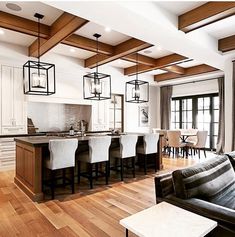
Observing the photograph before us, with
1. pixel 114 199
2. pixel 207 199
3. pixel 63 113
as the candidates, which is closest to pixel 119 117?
pixel 63 113

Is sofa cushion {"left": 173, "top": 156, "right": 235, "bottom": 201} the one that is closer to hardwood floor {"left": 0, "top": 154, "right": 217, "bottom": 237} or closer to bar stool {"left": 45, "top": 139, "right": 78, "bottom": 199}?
hardwood floor {"left": 0, "top": 154, "right": 217, "bottom": 237}

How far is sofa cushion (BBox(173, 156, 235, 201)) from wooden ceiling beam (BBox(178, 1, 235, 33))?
7.01 ft

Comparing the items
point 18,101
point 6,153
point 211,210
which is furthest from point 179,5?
point 6,153

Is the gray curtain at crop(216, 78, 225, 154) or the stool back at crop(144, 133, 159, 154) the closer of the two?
the stool back at crop(144, 133, 159, 154)

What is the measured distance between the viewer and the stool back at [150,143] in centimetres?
478

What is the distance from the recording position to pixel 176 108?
909cm

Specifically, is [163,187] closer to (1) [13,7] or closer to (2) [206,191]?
(2) [206,191]

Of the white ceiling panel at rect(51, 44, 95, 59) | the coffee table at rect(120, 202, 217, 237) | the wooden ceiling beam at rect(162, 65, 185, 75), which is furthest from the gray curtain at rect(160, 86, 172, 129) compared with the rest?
the coffee table at rect(120, 202, 217, 237)

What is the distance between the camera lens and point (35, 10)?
3.50 metres

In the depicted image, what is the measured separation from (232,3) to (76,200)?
3728mm

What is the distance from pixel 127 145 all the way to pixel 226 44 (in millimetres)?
3103

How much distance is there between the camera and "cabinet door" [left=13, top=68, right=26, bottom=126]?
18.0ft

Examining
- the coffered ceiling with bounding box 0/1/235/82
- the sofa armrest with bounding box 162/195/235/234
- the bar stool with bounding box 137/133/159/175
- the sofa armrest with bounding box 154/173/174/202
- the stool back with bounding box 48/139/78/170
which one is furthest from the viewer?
the bar stool with bounding box 137/133/159/175

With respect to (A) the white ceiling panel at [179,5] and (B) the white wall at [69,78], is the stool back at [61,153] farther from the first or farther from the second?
(B) the white wall at [69,78]
